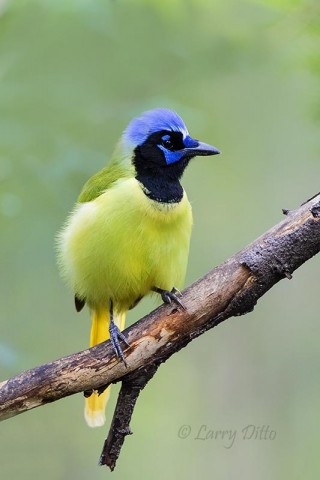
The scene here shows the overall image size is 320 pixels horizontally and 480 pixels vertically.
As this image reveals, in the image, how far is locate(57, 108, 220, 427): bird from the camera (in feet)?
14.5

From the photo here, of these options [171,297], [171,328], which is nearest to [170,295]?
[171,297]

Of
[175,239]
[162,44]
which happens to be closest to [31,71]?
[162,44]

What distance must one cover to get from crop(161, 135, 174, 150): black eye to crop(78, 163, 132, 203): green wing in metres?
0.26

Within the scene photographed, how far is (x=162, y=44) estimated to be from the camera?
17.1 feet

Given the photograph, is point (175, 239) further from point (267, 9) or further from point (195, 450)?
point (195, 450)

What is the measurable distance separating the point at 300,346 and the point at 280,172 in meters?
1.82

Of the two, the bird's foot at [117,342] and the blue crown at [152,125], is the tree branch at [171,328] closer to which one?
the bird's foot at [117,342]

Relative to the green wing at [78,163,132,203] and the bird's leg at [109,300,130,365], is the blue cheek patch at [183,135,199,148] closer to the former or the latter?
the green wing at [78,163,132,203]

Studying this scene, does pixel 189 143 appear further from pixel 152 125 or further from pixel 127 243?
pixel 127 243

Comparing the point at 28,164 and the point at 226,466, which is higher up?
the point at 28,164

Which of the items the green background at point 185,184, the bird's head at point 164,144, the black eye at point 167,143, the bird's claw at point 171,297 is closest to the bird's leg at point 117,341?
the bird's claw at point 171,297

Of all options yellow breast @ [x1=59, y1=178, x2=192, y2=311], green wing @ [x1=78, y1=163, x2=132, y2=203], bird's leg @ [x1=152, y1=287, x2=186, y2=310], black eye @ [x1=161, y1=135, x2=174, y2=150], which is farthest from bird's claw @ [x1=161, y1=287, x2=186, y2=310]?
black eye @ [x1=161, y1=135, x2=174, y2=150]

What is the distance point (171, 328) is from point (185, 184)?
14.3ft

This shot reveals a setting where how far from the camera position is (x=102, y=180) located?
4.66 meters
